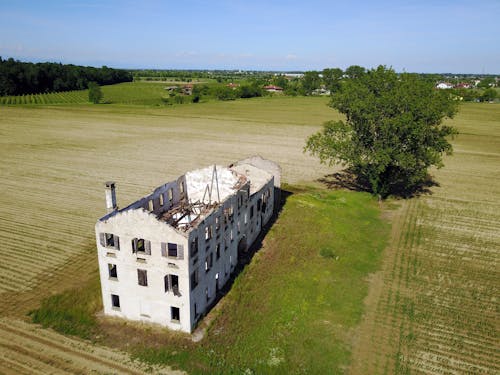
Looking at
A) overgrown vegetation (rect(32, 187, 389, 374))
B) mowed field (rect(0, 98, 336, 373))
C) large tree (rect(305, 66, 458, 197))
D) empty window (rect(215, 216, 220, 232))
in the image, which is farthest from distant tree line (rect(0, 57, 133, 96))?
empty window (rect(215, 216, 220, 232))

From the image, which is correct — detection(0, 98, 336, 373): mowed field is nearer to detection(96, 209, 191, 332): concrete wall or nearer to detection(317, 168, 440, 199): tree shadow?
detection(317, 168, 440, 199): tree shadow

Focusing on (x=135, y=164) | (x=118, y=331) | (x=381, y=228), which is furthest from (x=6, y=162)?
(x=381, y=228)

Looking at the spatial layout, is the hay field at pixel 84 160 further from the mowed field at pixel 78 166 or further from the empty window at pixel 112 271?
the empty window at pixel 112 271

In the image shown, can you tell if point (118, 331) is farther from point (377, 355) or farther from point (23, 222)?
point (23, 222)

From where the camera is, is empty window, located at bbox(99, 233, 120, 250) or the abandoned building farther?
empty window, located at bbox(99, 233, 120, 250)

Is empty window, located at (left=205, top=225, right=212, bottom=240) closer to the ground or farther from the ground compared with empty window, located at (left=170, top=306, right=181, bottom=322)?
farther from the ground
